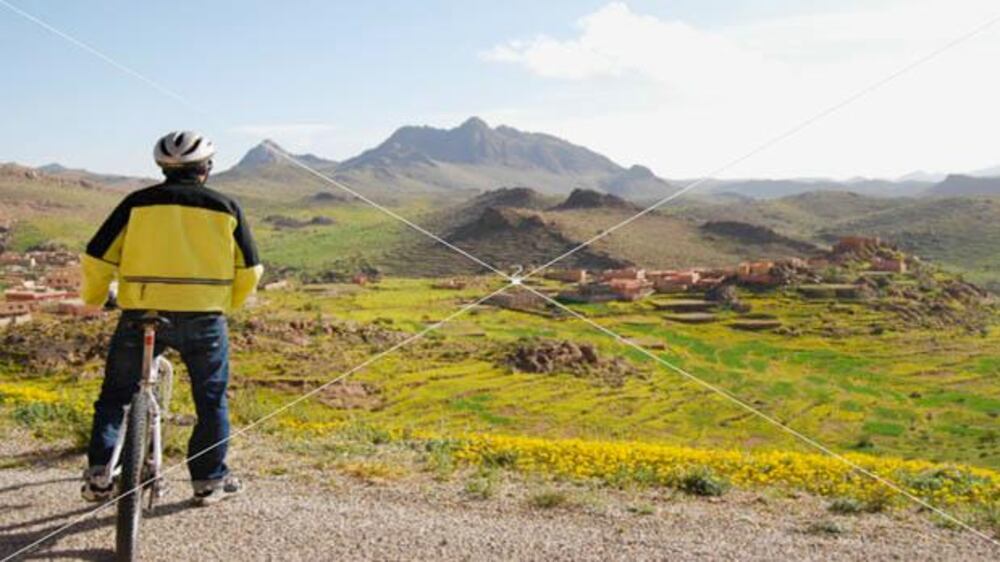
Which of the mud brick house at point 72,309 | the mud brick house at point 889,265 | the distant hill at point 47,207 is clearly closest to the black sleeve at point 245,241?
the mud brick house at point 72,309

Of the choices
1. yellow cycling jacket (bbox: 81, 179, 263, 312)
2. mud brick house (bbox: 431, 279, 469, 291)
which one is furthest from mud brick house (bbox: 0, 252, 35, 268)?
yellow cycling jacket (bbox: 81, 179, 263, 312)

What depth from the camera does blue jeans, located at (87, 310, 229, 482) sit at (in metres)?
4.43

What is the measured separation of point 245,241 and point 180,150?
0.57 meters

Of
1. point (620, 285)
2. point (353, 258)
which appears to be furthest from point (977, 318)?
point (353, 258)

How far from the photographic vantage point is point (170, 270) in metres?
4.39

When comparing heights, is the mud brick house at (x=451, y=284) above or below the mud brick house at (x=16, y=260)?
below

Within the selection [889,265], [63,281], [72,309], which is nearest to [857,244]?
[889,265]

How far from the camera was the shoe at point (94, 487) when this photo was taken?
4449 millimetres

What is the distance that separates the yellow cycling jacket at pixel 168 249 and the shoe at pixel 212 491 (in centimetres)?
105

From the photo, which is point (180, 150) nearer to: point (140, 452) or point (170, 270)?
point (170, 270)

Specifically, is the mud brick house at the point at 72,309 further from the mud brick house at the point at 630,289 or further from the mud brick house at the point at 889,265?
the mud brick house at the point at 889,265

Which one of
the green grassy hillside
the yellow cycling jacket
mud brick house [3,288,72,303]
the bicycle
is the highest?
the yellow cycling jacket

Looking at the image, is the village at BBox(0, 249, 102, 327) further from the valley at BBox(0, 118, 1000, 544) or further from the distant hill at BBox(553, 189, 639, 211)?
the distant hill at BBox(553, 189, 639, 211)

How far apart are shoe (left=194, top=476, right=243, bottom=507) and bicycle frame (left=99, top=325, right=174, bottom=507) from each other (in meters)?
0.24
